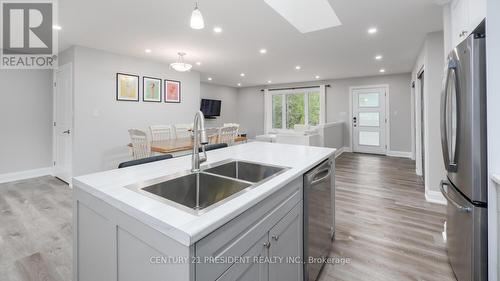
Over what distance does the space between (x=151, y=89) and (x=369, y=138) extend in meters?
6.35

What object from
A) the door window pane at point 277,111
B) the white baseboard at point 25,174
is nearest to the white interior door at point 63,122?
the white baseboard at point 25,174

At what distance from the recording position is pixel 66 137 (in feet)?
13.6

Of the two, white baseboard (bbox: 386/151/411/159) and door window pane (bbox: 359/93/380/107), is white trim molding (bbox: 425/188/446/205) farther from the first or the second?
door window pane (bbox: 359/93/380/107)

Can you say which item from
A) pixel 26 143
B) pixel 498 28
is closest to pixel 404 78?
pixel 498 28

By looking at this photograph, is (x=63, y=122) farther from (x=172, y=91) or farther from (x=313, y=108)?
(x=313, y=108)

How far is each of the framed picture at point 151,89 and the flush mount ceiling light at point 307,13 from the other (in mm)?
3295

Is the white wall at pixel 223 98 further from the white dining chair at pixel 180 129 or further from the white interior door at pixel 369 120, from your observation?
the white interior door at pixel 369 120

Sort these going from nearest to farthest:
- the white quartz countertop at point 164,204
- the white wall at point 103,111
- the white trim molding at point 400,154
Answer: the white quartz countertop at point 164,204, the white wall at point 103,111, the white trim molding at point 400,154

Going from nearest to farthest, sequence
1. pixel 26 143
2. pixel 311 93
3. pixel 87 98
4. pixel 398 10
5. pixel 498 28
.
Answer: pixel 498 28 < pixel 398 10 < pixel 87 98 < pixel 26 143 < pixel 311 93

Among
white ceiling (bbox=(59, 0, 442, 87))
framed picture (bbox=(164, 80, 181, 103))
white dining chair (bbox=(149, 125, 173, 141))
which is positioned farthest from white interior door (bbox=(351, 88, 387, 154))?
white dining chair (bbox=(149, 125, 173, 141))

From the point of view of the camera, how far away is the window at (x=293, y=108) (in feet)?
26.2

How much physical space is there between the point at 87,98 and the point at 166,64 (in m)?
1.85

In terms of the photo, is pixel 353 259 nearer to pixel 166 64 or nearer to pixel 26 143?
pixel 166 64

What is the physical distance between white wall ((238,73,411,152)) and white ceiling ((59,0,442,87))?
4.27ft
